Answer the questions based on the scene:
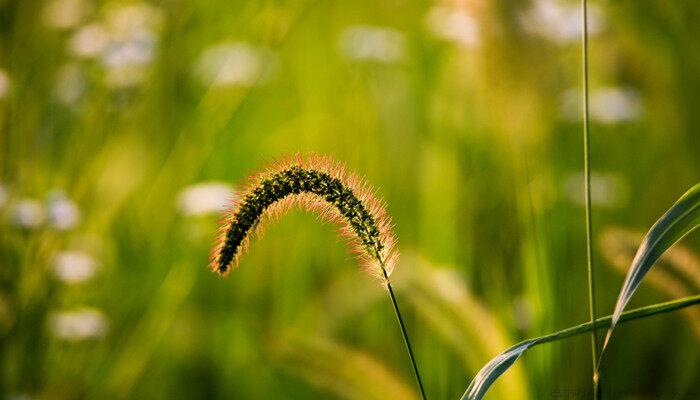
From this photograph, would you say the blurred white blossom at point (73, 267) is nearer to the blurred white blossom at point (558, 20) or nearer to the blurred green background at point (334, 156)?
the blurred green background at point (334, 156)

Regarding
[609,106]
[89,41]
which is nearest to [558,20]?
[609,106]


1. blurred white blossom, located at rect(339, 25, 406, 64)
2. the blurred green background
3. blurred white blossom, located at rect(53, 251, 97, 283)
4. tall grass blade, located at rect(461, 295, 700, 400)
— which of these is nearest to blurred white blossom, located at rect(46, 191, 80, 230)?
the blurred green background

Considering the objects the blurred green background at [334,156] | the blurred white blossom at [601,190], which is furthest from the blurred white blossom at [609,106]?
the blurred white blossom at [601,190]

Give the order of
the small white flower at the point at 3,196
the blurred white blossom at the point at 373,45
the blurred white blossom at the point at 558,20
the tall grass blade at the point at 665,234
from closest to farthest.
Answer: the tall grass blade at the point at 665,234, the blurred white blossom at the point at 558,20, the small white flower at the point at 3,196, the blurred white blossom at the point at 373,45

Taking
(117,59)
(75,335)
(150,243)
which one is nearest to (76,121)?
(117,59)

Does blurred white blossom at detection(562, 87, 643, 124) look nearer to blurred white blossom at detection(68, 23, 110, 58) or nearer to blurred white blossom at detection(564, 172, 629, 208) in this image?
blurred white blossom at detection(564, 172, 629, 208)

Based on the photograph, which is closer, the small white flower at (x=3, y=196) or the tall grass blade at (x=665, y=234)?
the tall grass blade at (x=665, y=234)

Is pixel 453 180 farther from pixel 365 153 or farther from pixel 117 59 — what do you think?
pixel 117 59

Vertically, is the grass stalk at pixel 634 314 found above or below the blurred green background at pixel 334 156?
below
